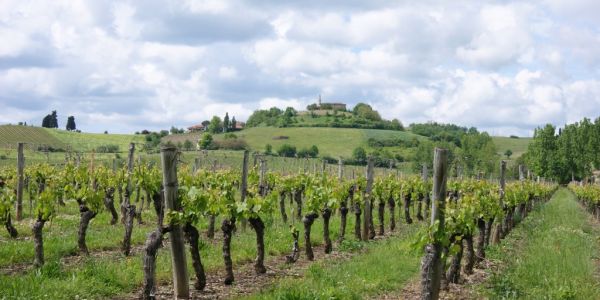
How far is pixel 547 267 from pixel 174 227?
8.12 meters

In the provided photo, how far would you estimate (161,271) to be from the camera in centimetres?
1072

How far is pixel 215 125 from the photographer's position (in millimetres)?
127938

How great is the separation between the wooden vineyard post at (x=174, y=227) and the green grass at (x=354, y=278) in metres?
1.10

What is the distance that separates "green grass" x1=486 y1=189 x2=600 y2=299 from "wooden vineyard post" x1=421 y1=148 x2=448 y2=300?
2288 mm

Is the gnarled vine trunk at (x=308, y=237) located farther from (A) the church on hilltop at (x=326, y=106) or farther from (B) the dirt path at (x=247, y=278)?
(A) the church on hilltop at (x=326, y=106)

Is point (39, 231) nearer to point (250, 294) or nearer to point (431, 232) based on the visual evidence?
point (250, 294)

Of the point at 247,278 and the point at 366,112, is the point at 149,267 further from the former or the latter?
the point at 366,112

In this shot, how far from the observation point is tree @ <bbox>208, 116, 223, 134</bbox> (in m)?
126

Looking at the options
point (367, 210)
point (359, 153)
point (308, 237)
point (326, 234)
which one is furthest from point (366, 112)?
point (308, 237)

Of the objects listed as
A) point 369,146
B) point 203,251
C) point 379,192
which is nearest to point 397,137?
point 369,146

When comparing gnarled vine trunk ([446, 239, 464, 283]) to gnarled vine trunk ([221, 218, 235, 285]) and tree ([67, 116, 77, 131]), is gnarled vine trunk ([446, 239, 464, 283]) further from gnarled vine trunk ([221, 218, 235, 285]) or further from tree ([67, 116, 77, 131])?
tree ([67, 116, 77, 131])

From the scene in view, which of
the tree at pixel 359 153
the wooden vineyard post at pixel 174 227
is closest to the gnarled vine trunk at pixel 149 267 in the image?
the wooden vineyard post at pixel 174 227

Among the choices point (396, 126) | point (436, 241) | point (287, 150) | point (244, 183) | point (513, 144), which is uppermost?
point (396, 126)

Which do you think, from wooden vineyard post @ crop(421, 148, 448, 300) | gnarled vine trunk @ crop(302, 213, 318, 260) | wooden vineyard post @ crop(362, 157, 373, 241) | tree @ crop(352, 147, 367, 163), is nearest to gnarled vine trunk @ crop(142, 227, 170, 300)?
wooden vineyard post @ crop(421, 148, 448, 300)
